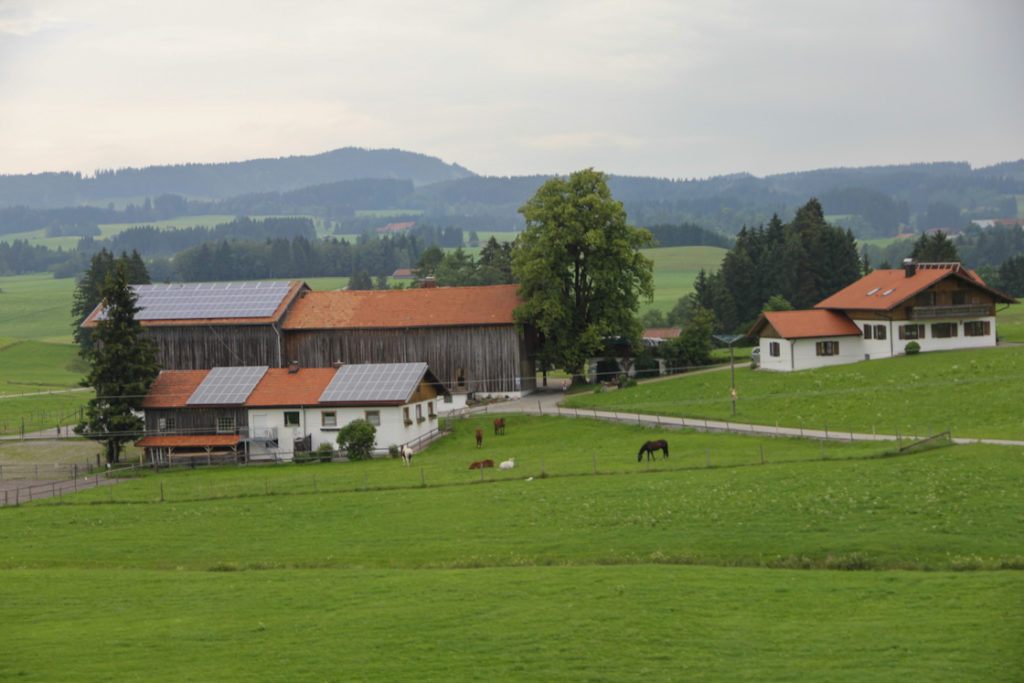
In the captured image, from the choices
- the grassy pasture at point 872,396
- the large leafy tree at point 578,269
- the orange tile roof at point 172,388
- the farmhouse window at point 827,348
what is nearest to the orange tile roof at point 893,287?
the farmhouse window at point 827,348

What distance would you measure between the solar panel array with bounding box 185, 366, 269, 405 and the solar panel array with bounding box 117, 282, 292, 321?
999 cm

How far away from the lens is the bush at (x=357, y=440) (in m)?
54.1

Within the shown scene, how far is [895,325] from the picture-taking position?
214 feet

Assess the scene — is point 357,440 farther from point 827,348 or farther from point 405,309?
point 827,348

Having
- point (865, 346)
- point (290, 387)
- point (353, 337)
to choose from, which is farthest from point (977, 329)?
point (290, 387)

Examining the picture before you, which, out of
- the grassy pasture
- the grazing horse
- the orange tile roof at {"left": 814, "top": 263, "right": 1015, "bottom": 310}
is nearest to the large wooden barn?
the grassy pasture

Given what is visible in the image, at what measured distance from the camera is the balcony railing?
2557 inches

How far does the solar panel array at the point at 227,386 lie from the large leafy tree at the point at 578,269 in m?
19.2

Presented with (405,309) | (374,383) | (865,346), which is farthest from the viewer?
(405,309)

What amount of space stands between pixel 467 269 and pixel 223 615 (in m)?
97.9

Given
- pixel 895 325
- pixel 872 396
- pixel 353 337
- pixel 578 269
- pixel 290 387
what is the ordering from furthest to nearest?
pixel 578 269 → pixel 353 337 → pixel 895 325 → pixel 290 387 → pixel 872 396

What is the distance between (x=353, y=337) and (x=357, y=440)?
61.7 feet

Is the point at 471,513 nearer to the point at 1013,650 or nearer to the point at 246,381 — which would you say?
the point at 1013,650

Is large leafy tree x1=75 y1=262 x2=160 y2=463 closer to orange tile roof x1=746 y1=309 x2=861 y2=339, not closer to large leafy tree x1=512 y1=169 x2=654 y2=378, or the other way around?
large leafy tree x1=512 y1=169 x2=654 y2=378
